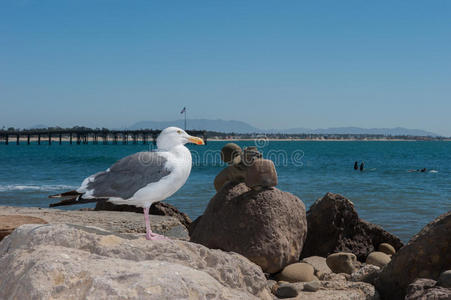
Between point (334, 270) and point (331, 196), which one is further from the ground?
point (331, 196)

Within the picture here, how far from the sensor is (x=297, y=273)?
779 cm

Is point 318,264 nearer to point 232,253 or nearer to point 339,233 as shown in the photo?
point 339,233

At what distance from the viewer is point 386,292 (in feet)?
20.5

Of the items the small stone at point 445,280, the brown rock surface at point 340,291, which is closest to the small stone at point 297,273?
the brown rock surface at point 340,291

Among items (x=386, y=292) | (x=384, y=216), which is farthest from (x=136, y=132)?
(x=386, y=292)

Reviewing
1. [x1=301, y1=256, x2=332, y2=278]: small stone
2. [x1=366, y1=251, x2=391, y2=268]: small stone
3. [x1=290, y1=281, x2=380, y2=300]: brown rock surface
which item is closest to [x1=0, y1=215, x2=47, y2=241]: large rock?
[x1=290, y1=281, x2=380, y2=300]: brown rock surface

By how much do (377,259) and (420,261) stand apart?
115 inches

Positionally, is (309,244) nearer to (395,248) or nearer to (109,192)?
(395,248)

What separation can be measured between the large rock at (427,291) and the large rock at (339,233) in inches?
189

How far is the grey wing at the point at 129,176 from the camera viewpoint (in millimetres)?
4641

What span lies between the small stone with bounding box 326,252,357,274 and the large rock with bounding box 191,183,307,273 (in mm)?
729

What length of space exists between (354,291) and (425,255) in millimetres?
1071

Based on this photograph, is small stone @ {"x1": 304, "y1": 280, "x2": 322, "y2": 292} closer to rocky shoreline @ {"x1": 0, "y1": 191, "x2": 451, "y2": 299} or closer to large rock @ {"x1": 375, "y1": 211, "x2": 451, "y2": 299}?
rocky shoreline @ {"x1": 0, "y1": 191, "x2": 451, "y2": 299}

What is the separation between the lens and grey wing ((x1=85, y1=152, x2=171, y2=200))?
15.2 ft
